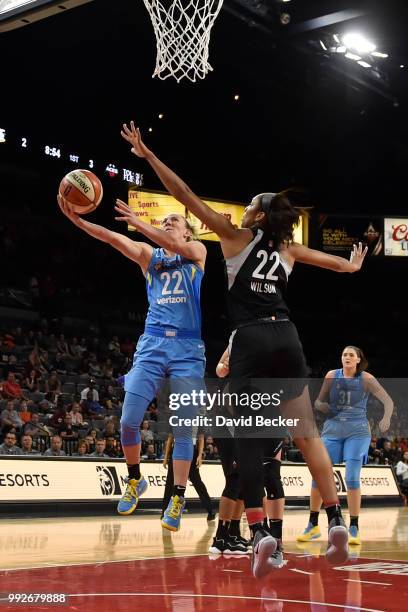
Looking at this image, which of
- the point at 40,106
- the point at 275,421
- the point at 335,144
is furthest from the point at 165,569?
the point at 335,144

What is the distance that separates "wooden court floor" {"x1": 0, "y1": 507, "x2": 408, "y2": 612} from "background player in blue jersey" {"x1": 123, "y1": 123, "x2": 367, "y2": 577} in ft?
2.14

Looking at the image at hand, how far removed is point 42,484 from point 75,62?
453 inches

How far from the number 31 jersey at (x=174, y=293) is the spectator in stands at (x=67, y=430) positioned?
873 centimetres

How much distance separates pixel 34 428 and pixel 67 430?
0.79 meters

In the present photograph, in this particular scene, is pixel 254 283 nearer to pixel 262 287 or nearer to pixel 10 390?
pixel 262 287

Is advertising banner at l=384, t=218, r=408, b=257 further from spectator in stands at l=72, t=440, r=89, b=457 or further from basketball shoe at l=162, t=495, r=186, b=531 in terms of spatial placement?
basketball shoe at l=162, t=495, r=186, b=531

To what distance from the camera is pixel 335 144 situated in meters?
24.6

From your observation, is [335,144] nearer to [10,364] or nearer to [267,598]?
[10,364]

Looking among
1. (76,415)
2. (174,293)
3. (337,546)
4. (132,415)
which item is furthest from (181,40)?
(76,415)

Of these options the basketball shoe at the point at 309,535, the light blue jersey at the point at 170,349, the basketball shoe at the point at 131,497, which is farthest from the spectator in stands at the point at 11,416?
the light blue jersey at the point at 170,349

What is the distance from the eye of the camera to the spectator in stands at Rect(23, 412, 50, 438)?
13.9m

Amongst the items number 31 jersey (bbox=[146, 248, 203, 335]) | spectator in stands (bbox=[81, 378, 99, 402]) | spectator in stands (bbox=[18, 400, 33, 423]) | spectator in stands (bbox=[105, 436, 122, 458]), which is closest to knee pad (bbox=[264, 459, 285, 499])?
number 31 jersey (bbox=[146, 248, 203, 335])

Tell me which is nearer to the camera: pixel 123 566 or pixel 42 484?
pixel 123 566

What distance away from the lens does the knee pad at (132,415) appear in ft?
19.3
